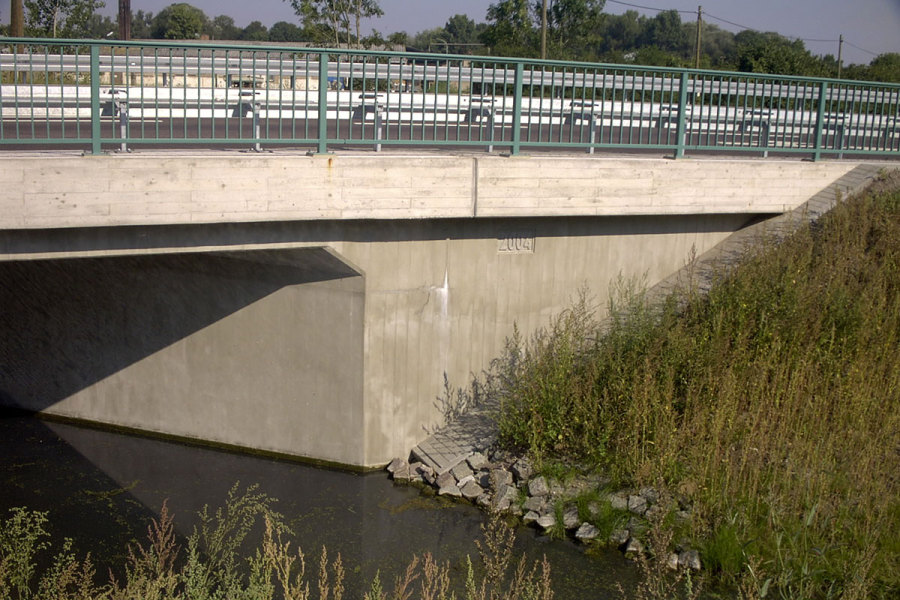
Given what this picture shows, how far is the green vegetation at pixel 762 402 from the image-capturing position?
22.2 ft

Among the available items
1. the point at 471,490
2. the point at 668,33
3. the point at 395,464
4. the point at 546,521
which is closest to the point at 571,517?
the point at 546,521

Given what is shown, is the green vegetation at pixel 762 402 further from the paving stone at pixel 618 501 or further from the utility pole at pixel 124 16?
the utility pole at pixel 124 16

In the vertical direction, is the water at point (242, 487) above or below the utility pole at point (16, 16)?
below

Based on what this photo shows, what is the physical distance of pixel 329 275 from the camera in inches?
350

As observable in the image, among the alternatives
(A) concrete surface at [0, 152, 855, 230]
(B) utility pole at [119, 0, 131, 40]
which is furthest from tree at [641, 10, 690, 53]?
(A) concrete surface at [0, 152, 855, 230]

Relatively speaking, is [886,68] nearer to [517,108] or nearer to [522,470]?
[517,108]

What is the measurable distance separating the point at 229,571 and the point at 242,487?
3869mm

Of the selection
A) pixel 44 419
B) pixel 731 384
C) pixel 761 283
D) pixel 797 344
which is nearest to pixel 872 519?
pixel 731 384

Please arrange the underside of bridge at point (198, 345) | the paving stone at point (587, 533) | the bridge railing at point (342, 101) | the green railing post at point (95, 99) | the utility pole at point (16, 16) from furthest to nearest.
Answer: the utility pole at point (16, 16), the underside of bridge at point (198, 345), the paving stone at point (587, 533), the bridge railing at point (342, 101), the green railing post at point (95, 99)

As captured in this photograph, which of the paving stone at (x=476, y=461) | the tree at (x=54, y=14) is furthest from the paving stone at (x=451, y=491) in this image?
the tree at (x=54, y=14)

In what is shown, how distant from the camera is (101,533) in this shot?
7.89 metres

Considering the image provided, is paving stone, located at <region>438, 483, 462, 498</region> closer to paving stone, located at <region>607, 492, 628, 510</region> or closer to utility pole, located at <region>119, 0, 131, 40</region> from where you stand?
paving stone, located at <region>607, 492, 628, 510</region>

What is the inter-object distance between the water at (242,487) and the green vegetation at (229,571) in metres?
0.20

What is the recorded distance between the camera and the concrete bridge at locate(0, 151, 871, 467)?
24.9 feet
